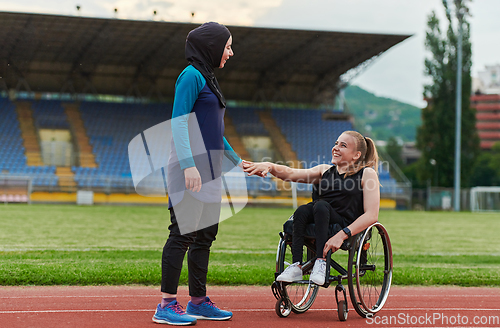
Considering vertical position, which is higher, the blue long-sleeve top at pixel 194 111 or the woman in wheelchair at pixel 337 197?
the blue long-sleeve top at pixel 194 111

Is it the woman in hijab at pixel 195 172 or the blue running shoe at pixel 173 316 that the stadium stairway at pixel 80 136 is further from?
the blue running shoe at pixel 173 316

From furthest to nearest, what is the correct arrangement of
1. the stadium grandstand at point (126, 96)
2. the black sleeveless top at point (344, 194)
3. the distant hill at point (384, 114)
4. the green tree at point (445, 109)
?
1. the distant hill at point (384, 114)
2. the green tree at point (445, 109)
3. the stadium grandstand at point (126, 96)
4. the black sleeveless top at point (344, 194)

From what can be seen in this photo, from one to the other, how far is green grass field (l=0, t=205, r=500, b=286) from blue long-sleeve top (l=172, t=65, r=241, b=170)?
2.59m

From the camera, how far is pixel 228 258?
866cm

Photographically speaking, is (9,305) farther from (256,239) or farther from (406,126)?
(406,126)

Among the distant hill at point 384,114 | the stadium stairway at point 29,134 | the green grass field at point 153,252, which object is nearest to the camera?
the green grass field at point 153,252

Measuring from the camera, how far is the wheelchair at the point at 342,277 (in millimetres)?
4012

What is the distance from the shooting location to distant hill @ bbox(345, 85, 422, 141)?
13300 centimetres

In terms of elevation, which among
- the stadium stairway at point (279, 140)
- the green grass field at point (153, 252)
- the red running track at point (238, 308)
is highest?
the stadium stairway at point (279, 140)

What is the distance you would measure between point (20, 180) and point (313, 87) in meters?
20.4

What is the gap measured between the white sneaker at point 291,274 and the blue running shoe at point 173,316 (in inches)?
26.2

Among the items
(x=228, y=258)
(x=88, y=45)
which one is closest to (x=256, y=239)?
(x=228, y=258)

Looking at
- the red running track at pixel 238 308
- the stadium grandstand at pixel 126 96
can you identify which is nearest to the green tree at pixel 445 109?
the stadium grandstand at pixel 126 96

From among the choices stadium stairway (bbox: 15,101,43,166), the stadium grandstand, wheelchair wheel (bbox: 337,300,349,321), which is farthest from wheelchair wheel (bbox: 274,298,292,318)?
stadium stairway (bbox: 15,101,43,166)
